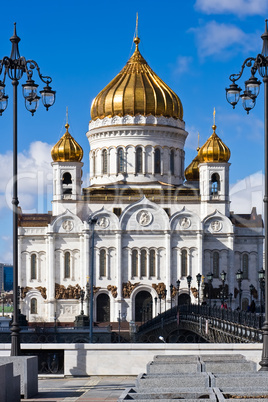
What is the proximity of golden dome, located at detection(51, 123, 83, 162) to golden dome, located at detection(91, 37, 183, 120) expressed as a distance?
4.28 m

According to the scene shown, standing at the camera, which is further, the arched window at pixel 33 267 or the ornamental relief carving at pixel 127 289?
the arched window at pixel 33 267

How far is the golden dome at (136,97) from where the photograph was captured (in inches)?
3044

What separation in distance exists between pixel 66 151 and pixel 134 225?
7.69 m

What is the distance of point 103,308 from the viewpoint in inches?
2835

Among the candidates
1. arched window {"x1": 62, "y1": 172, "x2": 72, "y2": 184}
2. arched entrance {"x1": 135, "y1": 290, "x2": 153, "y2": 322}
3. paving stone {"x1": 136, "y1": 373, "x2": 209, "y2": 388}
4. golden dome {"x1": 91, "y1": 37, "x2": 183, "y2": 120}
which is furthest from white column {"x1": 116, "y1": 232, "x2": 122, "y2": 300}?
paving stone {"x1": 136, "y1": 373, "x2": 209, "y2": 388}

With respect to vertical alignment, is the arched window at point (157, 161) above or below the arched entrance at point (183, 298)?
above

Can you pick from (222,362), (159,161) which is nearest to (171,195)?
(159,161)

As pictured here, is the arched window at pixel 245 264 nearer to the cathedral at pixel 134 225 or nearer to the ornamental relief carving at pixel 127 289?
the cathedral at pixel 134 225

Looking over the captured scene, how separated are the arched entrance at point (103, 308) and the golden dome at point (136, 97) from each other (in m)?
14.6

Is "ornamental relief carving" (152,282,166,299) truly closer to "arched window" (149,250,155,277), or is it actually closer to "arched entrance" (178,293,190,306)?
"arched window" (149,250,155,277)

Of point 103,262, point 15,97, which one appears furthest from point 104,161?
point 15,97

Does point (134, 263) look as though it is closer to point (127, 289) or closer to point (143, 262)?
point (143, 262)

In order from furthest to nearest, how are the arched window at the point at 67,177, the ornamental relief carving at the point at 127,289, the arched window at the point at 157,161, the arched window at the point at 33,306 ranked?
the arched window at the point at 157,161, the arched window at the point at 67,177, the arched window at the point at 33,306, the ornamental relief carving at the point at 127,289

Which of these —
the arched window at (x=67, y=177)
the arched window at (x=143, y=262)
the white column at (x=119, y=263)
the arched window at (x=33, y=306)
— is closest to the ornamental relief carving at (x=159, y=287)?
the arched window at (x=143, y=262)
